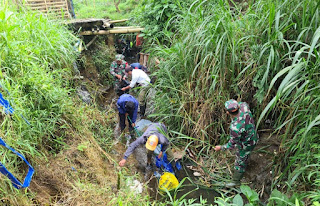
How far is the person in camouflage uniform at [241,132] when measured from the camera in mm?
3363

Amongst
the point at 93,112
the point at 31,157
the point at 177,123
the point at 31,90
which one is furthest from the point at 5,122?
the point at 177,123

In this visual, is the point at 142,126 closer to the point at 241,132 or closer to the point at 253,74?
the point at 241,132

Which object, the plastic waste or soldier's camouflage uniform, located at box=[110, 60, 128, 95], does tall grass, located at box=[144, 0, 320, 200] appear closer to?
the plastic waste

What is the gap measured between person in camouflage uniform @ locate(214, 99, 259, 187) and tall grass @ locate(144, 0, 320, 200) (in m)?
0.30

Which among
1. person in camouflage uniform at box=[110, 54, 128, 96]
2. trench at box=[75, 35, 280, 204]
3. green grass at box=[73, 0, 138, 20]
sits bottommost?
trench at box=[75, 35, 280, 204]

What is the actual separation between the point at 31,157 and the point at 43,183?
0.37 m

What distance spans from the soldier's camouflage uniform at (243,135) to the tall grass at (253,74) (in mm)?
281

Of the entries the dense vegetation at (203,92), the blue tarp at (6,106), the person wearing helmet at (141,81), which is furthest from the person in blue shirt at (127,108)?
the blue tarp at (6,106)

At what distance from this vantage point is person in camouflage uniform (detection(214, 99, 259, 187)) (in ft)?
11.0

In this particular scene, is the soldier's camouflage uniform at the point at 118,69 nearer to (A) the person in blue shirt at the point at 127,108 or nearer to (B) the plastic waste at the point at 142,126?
(A) the person in blue shirt at the point at 127,108

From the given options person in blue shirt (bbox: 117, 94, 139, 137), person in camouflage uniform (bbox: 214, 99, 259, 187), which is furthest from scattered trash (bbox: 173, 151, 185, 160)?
person in blue shirt (bbox: 117, 94, 139, 137)

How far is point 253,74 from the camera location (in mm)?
3584

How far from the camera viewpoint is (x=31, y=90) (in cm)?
330

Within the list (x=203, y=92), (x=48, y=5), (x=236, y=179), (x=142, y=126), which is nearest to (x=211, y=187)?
(x=236, y=179)
